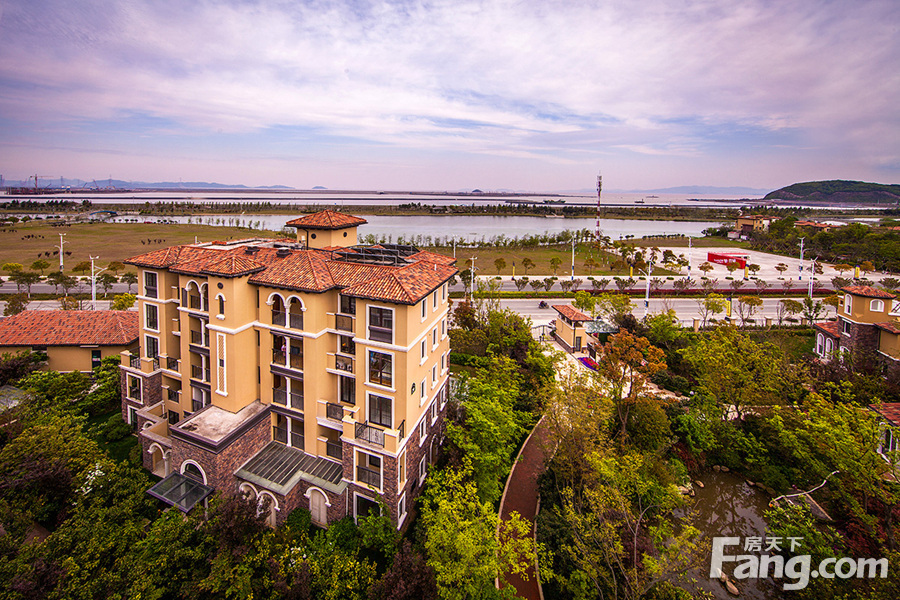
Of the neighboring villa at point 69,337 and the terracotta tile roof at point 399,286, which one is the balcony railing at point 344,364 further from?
the neighboring villa at point 69,337

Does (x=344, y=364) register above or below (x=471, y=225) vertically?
below

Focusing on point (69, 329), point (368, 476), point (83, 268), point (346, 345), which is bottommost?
point (368, 476)

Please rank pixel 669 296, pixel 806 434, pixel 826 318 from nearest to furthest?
pixel 806 434 → pixel 826 318 → pixel 669 296

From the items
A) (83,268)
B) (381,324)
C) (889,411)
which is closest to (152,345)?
(381,324)

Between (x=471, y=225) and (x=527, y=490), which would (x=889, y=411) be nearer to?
(x=527, y=490)

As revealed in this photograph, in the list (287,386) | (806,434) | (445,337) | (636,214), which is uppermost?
(636,214)

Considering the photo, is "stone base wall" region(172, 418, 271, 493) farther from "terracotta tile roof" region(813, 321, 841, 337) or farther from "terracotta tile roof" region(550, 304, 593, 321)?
"terracotta tile roof" region(813, 321, 841, 337)

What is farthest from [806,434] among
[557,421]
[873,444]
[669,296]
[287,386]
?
[669,296]

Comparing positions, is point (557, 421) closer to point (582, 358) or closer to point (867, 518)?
point (867, 518)
